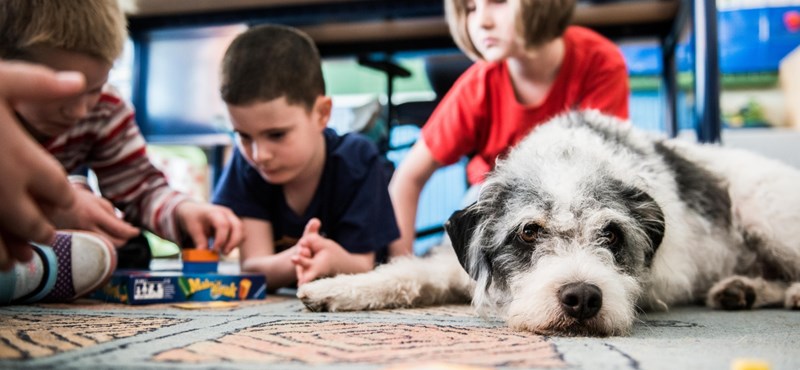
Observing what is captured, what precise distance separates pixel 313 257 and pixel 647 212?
2.64ft

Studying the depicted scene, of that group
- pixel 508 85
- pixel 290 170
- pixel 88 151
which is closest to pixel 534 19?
pixel 508 85

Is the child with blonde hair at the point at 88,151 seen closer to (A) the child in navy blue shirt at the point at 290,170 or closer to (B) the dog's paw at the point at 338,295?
(A) the child in navy blue shirt at the point at 290,170

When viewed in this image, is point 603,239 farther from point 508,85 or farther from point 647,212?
point 508,85

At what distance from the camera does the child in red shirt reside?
2141 mm

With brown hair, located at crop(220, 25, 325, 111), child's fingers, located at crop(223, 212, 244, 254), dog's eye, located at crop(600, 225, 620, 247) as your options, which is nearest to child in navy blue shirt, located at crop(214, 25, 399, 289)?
brown hair, located at crop(220, 25, 325, 111)

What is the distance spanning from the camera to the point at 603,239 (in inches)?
50.4

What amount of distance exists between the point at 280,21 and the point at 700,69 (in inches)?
95.4

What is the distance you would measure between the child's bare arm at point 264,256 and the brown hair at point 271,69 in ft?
1.28

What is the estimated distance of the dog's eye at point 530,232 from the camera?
1.30 metres

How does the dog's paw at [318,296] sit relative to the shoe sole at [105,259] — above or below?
below

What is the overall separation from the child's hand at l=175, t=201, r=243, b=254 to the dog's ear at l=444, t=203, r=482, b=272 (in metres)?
0.68

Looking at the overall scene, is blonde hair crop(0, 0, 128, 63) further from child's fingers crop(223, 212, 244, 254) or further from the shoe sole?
child's fingers crop(223, 212, 244, 254)

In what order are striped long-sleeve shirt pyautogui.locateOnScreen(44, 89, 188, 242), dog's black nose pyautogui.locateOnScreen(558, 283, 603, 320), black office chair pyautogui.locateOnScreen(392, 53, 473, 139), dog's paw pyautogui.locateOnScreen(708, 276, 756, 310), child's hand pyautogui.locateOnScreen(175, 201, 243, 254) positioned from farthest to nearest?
black office chair pyautogui.locateOnScreen(392, 53, 473, 139) → striped long-sleeve shirt pyautogui.locateOnScreen(44, 89, 188, 242) → child's hand pyautogui.locateOnScreen(175, 201, 243, 254) → dog's paw pyautogui.locateOnScreen(708, 276, 756, 310) → dog's black nose pyautogui.locateOnScreen(558, 283, 603, 320)

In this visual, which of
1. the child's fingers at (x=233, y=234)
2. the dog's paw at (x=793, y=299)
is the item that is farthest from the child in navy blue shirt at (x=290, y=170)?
the dog's paw at (x=793, y=299)
